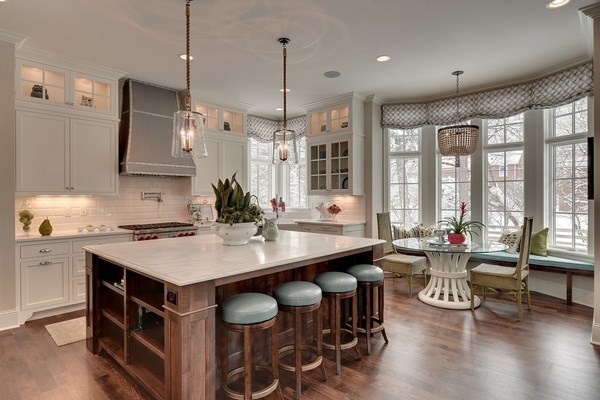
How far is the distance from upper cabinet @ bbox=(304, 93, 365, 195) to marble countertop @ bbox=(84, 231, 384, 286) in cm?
255

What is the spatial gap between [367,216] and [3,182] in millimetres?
4713

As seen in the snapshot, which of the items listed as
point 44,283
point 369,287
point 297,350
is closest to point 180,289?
point 297,350

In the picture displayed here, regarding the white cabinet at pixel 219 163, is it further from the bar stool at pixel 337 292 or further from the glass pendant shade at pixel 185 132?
the bar stool at pixel 337 292

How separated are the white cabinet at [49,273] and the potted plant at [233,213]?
231cm

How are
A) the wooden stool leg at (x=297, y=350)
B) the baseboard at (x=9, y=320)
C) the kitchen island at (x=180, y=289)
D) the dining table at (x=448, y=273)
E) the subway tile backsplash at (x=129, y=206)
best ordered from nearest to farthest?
1. the kitchen island at (x=180, y=289)
2. the wooden stool leg at (x=297, y=350)
3. the baseboard at (x=9, y=320)
4. the dining table at (x=448, y=273)
5. the subway tile backsplash at (x=129, y=206)

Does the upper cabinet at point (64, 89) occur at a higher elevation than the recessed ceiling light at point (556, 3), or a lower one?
lower

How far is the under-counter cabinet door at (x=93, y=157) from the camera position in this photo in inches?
161

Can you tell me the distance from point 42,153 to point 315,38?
327 cm

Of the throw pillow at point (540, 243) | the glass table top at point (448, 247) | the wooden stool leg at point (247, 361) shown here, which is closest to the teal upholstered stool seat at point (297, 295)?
the wooden stool leg at point (247, 361)

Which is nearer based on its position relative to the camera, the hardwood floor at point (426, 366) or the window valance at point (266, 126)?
the hardwood floor at point (426, 366)

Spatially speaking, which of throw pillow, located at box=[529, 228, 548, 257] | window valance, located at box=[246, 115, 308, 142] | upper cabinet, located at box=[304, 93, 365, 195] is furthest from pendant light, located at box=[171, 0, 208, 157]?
throw pillow, located at box=[529, 228, 548, 257]

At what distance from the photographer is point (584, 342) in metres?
3.04

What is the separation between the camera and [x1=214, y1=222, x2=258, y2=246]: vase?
265 centimetres

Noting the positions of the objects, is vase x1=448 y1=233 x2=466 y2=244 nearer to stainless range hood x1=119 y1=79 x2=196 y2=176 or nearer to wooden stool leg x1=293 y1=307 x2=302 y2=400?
wooden stool leg x1=293 y1=307 x2=302 y2=400
